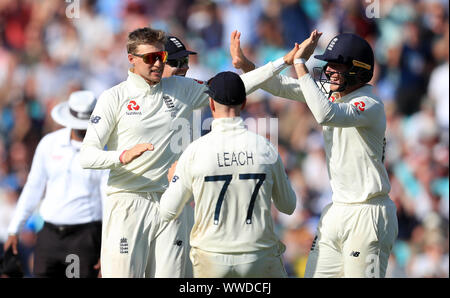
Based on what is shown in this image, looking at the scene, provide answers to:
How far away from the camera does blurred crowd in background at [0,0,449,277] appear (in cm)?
1075

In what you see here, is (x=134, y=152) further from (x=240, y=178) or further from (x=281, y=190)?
(x=281, y=190)

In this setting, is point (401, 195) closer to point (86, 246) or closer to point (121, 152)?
point (86, 246)

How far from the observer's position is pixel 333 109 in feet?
18.9

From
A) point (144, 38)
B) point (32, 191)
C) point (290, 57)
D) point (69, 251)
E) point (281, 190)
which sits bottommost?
point (69, 251)

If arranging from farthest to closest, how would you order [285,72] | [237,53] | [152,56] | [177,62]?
1. [285,72]
2. [177,62]
3. [237,53]
4. [152,56]

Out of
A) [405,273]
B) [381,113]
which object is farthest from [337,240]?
[405,273]

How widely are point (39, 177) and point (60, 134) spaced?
1.60 ft

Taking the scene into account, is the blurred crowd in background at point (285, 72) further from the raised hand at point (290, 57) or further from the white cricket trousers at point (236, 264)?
the white cricket trousers at point (236, 264)

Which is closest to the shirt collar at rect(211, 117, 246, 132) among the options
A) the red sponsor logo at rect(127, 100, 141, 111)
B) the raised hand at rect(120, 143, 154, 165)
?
the raised hand at rect(120, 143, 154, 165)

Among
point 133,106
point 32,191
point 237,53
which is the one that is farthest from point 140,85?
point 32,191

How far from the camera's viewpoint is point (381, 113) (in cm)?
614

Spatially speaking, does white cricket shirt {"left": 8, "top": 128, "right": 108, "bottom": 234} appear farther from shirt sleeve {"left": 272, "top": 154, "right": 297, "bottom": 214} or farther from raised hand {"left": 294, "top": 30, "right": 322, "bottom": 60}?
shirt sleeve {"left": 272, "top": 154, "right": 297, "bottom": 214}

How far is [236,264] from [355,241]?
1.14 meters

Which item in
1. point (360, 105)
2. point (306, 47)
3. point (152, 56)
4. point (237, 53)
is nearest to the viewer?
point (360, 105)
